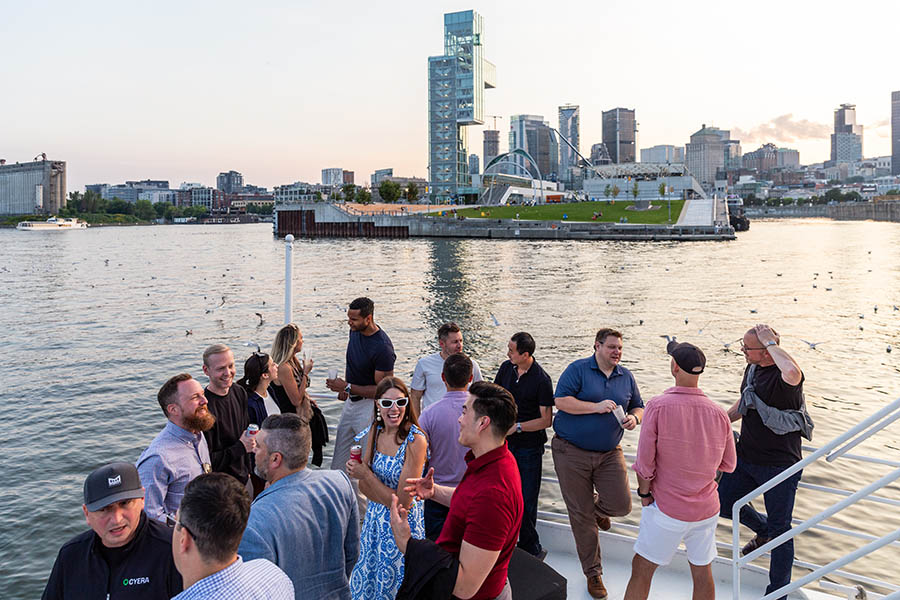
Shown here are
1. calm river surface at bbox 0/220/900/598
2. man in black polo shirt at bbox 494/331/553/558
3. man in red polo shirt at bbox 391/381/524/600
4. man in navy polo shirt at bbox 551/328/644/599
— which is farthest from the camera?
calm river surface at bbox 0/220/900/598

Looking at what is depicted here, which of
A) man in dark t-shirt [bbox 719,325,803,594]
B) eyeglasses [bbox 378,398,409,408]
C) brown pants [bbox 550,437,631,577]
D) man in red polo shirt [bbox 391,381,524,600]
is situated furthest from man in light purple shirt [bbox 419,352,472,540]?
man in dark t-shirt [bbox 719,325,803,594]

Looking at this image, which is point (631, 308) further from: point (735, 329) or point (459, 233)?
point (459, 233)

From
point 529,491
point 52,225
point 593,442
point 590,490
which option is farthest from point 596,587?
point 52,225

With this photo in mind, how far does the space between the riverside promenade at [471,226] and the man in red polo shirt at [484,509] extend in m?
72.8

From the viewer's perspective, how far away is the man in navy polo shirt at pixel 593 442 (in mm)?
5082

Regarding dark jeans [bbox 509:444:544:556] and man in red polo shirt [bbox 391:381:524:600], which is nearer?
man in red polo shirt [bbox 391:381:524:600]

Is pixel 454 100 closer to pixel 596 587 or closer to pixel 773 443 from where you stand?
pixel 773 443

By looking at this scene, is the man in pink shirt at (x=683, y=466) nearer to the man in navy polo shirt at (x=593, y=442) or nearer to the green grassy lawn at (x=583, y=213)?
the man in navy polo shirt at (x=593, y=442)

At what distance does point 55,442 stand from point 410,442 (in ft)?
38.2

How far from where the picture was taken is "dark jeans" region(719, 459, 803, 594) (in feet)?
15.5

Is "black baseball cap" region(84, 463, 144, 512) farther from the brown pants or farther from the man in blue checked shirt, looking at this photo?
the brown pants

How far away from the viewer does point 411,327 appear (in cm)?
2516

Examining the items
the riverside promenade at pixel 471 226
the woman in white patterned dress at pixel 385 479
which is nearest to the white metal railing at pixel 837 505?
the woman in white patterned dress at pixel 385 479

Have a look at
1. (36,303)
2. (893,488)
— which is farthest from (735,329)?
(36,303)
